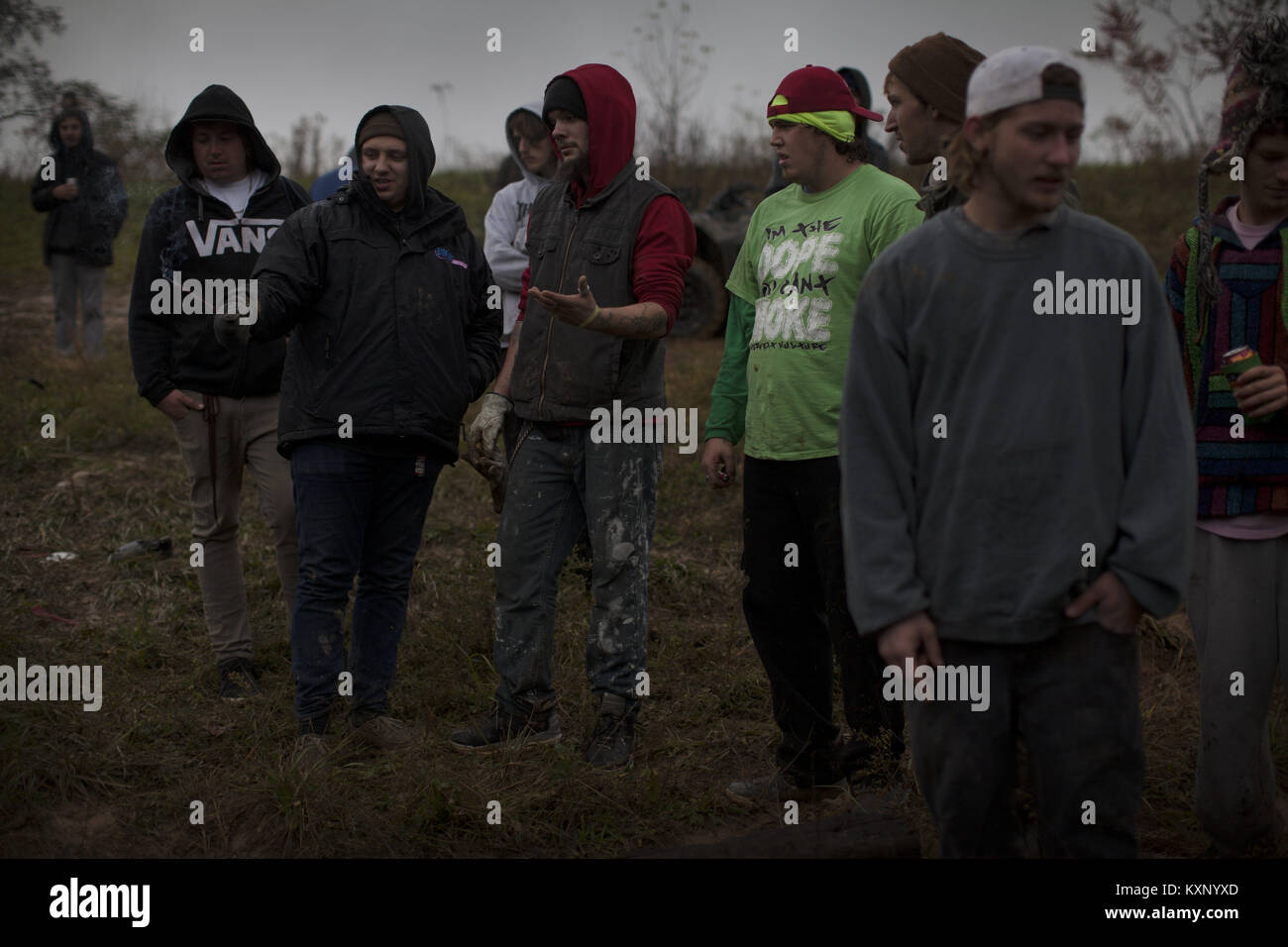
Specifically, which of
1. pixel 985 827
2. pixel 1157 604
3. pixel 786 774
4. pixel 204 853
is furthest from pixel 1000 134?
pixel 204 853

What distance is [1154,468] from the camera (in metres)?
2.26

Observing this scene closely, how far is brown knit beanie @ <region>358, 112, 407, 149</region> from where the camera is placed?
397 cm

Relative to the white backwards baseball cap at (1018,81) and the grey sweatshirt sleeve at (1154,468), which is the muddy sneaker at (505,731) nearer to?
the grey sweatshirt sleeve at (1154,468)

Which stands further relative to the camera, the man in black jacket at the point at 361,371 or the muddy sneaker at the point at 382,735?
the muddy sneaker at the point at 382,735

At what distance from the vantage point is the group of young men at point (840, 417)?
226 centimetres

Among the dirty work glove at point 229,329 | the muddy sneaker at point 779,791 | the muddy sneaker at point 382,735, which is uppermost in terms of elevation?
the dirty work glove at point 229,329

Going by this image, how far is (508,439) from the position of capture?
15.9 feet

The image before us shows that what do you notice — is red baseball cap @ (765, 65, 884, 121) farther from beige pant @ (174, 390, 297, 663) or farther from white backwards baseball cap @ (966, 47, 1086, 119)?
beige pant @ (174, 390, 297, 663)

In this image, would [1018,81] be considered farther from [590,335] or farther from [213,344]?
[213,344]

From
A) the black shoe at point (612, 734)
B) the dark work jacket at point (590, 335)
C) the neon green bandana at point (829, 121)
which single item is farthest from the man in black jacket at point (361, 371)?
the neon green bandana at point (829, 121)

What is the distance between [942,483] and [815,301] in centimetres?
131

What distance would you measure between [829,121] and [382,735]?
2492 millimetres

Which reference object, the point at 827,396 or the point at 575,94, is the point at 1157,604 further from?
the point at 575,94

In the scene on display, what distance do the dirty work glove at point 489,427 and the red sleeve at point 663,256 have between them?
0.65 metres
